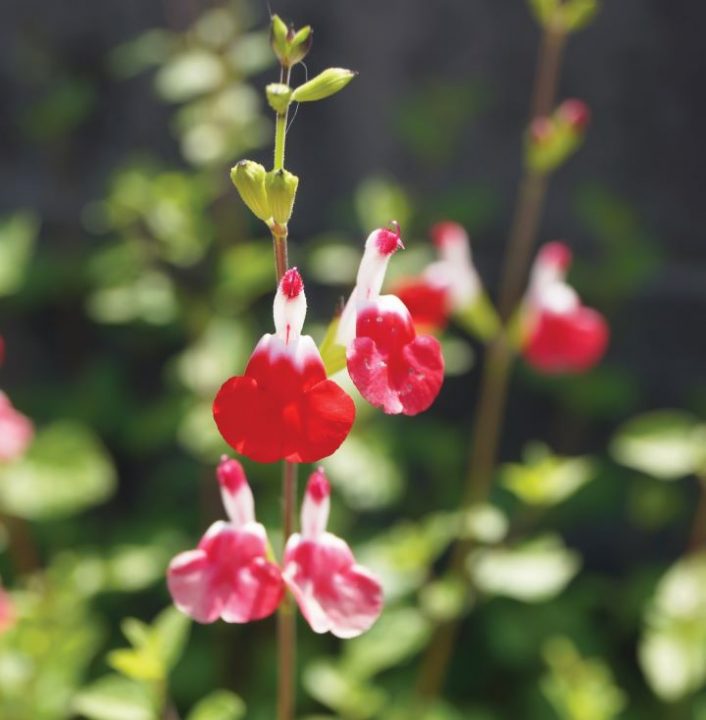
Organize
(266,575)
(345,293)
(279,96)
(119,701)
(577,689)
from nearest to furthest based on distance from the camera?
1. (279,96)
2. (266,575)
3. (119,701)
4. (577,689)
5. (345,293)

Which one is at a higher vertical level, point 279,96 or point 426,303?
point 279,96

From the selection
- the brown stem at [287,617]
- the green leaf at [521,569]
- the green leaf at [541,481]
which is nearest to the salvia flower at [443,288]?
the green leaf at [541,481]

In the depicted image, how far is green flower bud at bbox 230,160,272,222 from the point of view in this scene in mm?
692

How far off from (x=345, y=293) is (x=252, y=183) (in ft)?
4.90

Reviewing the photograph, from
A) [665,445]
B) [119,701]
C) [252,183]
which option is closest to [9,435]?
[119,701]

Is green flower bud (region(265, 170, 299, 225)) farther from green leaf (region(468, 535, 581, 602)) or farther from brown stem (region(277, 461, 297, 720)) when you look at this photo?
green leaf (region(468, 535, 581, 602))

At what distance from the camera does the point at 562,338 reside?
141 cm

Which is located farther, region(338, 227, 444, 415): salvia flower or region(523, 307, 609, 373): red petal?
region(523, 307, 609, 373): red petal

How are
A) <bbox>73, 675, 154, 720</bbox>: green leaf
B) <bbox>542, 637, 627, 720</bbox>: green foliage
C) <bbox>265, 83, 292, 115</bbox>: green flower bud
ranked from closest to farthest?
<bbox>265, 83, 292, 115</bbox>: green flower bud → <bbox>73, 675, 154, 720</bbox>: green leaf → <bbox>542, 637, 627, 720</bbox>: green foliage

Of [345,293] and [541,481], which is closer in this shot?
[541,481]

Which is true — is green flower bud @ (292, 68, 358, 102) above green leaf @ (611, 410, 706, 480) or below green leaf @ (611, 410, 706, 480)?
above

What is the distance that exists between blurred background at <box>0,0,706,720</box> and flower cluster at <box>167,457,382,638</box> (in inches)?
19.9

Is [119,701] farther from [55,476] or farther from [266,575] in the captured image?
[55,476]

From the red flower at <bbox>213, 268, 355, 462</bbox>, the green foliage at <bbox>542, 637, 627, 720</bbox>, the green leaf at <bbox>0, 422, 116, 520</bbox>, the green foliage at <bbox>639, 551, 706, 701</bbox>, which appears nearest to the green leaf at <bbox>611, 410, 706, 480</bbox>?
the green foliage at <bbox>639, 551, 706, 701</bbox>
